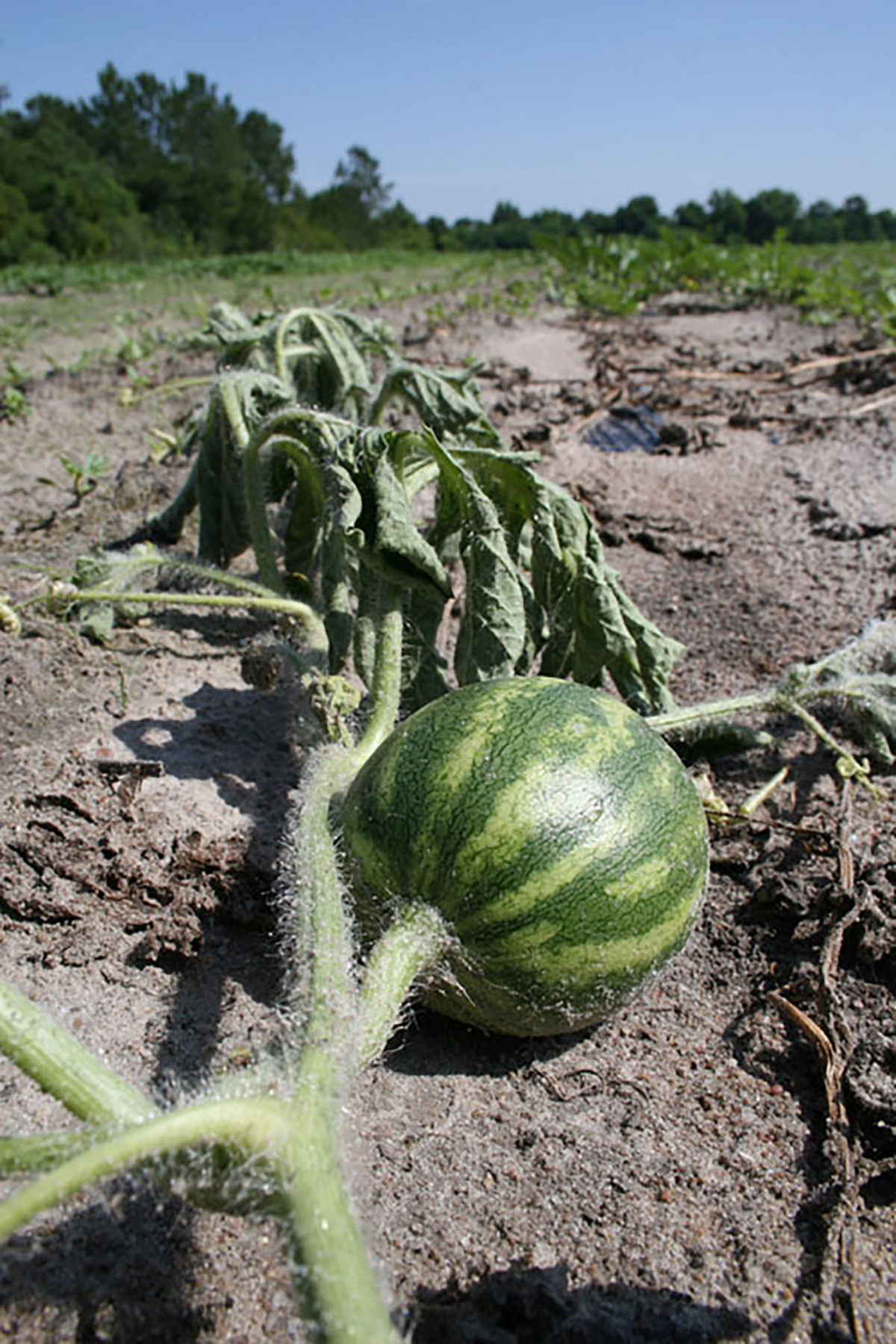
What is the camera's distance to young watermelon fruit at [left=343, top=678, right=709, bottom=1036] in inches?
62.9

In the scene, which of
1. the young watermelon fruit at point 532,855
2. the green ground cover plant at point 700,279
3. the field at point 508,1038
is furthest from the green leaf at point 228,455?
the green ground cover plant at point 700,279

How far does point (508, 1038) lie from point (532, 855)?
472 mm

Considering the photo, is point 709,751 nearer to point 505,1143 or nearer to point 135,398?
point 505,1143

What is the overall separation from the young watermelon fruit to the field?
0.75 ft

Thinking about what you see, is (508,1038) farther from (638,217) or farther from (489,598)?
(638,217)

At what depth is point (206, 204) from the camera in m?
46.3

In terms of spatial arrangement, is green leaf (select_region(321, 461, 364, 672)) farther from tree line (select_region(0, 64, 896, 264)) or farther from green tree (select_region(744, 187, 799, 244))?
green tree (select_region(744, 187, 799, 244))

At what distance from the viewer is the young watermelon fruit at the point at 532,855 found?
5.24 ft

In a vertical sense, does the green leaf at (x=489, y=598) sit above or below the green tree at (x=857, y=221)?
below

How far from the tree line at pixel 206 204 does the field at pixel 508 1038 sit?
→ 24.9 m

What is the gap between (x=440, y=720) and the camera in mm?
1819

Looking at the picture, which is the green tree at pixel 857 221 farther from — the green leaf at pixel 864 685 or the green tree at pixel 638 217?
the green leaf at pixel 864 685

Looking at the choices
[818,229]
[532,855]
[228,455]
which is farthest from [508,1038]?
[818,229]

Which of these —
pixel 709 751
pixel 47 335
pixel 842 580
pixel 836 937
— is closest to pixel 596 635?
pixel 709 751
